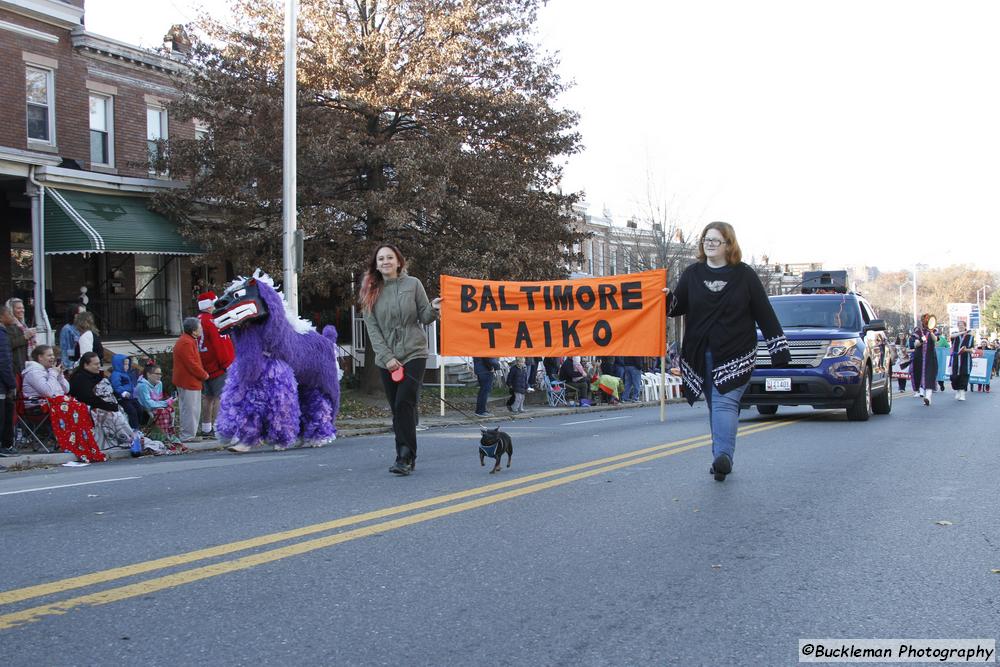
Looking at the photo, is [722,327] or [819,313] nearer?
[722,327]

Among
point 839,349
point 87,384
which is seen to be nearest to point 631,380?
point 839,349

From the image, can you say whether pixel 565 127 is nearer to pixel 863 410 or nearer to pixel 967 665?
pixel 863 410

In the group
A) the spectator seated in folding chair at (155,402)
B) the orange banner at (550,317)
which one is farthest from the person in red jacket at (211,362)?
the orange banner at (550,317)

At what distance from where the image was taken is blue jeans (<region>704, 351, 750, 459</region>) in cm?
734

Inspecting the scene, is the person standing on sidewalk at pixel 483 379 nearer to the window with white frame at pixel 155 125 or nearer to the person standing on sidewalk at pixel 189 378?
the person standing on sidewalk at pixel 189 378

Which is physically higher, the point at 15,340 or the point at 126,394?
the point at 15,340

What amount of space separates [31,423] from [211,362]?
261 cm

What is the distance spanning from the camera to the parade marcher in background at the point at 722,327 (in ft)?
24.1

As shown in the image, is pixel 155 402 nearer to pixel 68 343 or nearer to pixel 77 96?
pixel 68 343

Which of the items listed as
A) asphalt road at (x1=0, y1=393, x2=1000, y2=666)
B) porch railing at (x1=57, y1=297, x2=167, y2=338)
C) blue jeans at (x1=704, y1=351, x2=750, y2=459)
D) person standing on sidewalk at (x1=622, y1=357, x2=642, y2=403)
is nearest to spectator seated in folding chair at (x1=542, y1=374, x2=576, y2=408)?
person standing on sidewalk at (x1=622, y1=357, x2=642, y2=403)

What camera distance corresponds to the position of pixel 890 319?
106m

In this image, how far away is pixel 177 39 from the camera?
77.8 feet

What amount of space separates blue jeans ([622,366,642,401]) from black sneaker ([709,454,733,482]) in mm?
18120

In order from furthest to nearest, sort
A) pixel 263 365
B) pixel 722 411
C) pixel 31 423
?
pixel 31 423 → pixel 263 365 → pixel 722 411
